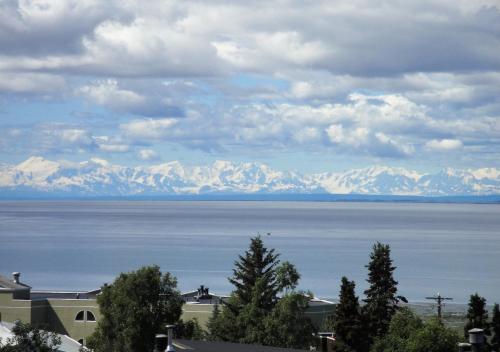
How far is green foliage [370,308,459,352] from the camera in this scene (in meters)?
61.4

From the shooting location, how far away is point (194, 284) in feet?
547

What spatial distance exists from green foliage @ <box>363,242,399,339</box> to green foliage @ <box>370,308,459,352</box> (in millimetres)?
2151

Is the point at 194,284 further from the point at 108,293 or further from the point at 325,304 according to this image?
the point at 108,293

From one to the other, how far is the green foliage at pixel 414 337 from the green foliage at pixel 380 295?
2151mm

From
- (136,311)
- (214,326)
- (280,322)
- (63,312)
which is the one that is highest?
(63,312)

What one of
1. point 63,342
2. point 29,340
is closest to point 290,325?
point 63,342

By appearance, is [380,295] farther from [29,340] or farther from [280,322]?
[29,340]

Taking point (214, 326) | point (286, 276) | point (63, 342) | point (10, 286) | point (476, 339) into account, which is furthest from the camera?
point (10, 286)

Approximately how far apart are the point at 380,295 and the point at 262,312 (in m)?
14.6

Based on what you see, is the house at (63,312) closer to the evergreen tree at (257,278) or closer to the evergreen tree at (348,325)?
the evergreen tree at (257,278)

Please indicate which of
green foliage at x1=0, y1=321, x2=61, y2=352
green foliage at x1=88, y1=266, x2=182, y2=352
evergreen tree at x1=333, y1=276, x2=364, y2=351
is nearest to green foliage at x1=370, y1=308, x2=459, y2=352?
evergreen tree at x1=333, y1=276, x2=364, y2=351

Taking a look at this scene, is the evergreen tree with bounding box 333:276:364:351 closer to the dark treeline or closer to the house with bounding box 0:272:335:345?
the dark treeline

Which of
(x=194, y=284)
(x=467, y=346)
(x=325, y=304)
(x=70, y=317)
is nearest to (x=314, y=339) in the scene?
(x=325, y=304)

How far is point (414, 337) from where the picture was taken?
62844 mm
